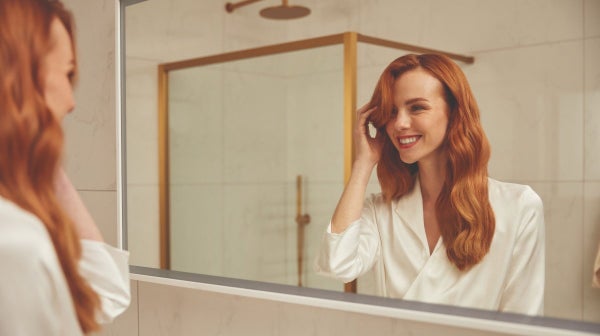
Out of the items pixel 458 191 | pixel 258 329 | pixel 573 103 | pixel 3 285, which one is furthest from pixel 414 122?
pixel 3 285

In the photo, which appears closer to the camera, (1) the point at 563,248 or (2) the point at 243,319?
(1) the point at 563,248

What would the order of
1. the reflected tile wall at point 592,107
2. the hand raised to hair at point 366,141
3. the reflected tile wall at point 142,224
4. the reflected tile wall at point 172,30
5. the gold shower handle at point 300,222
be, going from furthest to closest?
the reflected tile wall at point 142,224 < the reflected tile wall at point 172,30 < the gold shower handle at point 300,222 < the hand raised to hair at point 366,141 < the reflected tile wall at point 592,107

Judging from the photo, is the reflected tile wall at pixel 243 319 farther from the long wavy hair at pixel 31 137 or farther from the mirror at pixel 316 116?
the long wavy hair at pixel 31 137

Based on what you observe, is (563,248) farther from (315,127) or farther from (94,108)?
(94,108)

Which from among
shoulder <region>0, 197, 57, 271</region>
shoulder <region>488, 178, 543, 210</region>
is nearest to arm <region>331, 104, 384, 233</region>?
shoulder <region>488, 178, 543, 210</region>

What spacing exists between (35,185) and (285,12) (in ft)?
2.09

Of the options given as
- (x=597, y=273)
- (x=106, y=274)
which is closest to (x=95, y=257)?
(x=106, y=274)

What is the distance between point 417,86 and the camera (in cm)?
98

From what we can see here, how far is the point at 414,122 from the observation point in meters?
0.98

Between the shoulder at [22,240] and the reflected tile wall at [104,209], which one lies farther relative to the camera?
the reflected tile wall at [104,209]

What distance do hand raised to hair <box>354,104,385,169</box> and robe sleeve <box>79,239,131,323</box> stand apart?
42 cm

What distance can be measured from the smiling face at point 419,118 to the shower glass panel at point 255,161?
0.12m

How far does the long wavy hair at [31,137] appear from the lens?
0.65 metres

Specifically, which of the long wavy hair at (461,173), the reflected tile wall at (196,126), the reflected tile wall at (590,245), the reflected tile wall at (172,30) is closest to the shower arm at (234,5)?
the reflected tile wall at (172,30)
